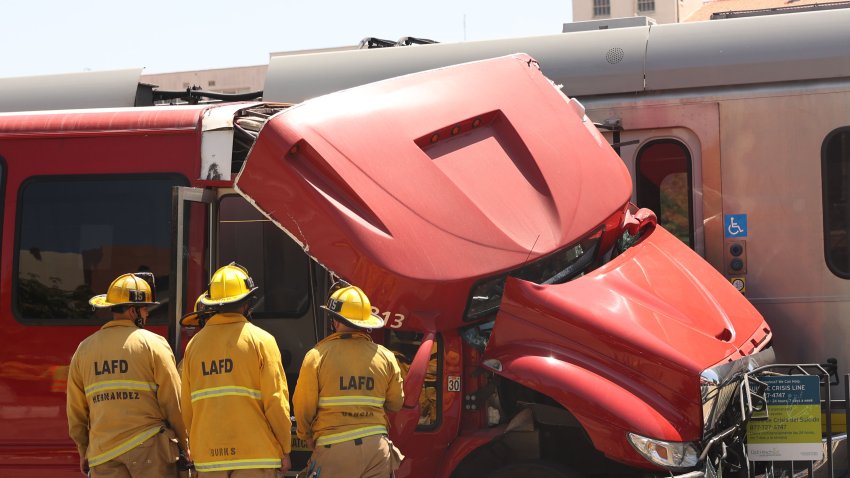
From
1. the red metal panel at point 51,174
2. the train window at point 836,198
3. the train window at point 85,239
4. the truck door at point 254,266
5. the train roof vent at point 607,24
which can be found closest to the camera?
the truck door at point 254,266

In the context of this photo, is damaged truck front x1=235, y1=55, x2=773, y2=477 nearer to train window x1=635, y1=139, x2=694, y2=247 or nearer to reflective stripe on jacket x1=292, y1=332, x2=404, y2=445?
reflective stripe on jacket x1=292, y1=332, x2=404, y2=445

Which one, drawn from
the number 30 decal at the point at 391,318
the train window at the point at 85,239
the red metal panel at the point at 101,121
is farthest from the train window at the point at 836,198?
the train window at the point at 85,239

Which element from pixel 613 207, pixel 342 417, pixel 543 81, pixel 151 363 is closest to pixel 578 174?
pixel 613 207

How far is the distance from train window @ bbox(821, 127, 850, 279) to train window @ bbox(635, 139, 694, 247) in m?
0.91

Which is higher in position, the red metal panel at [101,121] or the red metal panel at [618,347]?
the red metal panel at [101,121]

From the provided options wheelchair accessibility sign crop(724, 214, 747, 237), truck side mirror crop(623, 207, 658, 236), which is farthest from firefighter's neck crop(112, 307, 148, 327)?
wheelchair accessibility sign crop(724, 214, 747, 237)

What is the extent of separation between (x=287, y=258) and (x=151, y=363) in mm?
2405

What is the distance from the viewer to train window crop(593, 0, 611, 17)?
90.2m

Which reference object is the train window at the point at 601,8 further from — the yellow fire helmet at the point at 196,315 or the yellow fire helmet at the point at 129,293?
the yellow fire helmet at the point at 129,293

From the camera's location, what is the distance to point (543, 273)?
6.50 metres

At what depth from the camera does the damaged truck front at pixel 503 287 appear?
19.3 ft

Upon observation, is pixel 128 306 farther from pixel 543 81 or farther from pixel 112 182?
pixel 543 81

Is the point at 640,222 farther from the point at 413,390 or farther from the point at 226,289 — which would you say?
the point at 226,289

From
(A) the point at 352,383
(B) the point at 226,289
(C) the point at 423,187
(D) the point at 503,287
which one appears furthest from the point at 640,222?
(B) the point at 226,289
